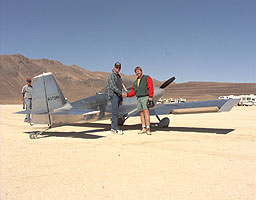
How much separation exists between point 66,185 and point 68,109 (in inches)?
163

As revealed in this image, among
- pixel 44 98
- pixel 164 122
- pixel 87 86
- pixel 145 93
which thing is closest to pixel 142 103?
pixel 145 93

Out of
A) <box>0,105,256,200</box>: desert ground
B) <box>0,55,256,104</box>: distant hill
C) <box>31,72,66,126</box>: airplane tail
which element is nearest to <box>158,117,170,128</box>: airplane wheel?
<box>0,105,256,200</box>: desert ground

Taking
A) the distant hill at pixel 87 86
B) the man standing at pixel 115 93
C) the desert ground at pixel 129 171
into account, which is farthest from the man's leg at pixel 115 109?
the distant hill at pixel 87 86

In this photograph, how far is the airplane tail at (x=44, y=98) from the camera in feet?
21.8

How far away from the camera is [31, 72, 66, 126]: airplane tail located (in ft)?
21.8

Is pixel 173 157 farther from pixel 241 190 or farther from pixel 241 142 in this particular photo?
pixel 241 142

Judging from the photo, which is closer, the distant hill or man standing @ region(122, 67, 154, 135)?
man standing @ region(122, 67, 154, 135)

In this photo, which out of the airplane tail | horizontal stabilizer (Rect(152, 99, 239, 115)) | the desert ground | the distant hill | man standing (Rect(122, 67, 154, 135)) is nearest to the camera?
the desert ground

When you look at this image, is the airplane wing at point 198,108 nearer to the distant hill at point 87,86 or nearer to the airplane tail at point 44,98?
the airplane tail at point 44,98

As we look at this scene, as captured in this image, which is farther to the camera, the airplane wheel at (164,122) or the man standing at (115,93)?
the airplane wheel at (164,122)

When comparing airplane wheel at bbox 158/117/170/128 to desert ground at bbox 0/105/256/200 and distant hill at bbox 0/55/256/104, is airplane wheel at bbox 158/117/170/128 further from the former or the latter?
distant hill at bbox 0/55/256/104

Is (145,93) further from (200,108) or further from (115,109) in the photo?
(200,108)

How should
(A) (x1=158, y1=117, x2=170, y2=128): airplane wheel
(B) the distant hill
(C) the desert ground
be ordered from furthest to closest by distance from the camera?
(B) the distant hill → (A) (x1=158, y1=117, x2=170, y2=128): airplane wheel → (C) the desert ground

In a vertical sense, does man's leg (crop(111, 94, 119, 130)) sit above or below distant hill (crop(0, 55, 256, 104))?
below
